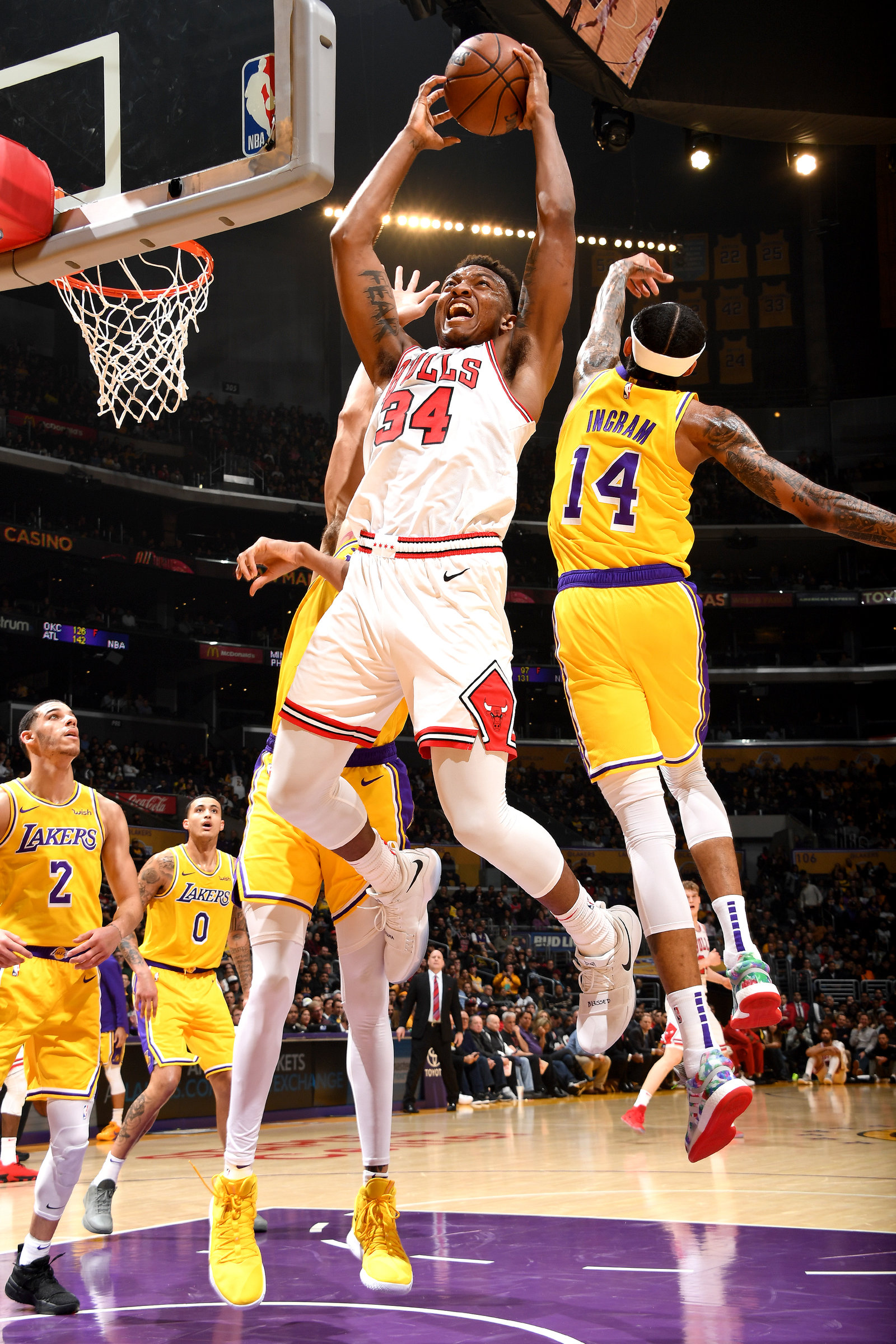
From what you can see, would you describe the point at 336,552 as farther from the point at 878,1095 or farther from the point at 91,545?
the point at 91,545

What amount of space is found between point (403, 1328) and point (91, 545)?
2427 cm

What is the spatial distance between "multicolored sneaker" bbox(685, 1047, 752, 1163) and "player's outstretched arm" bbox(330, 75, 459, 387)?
261 cm

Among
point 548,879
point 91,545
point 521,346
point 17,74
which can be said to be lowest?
point 548,879

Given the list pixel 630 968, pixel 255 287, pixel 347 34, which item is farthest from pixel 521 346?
pixel 255 287

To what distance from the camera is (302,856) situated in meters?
4.59

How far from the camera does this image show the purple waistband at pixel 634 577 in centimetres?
466

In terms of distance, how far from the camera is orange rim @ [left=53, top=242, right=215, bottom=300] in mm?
7023

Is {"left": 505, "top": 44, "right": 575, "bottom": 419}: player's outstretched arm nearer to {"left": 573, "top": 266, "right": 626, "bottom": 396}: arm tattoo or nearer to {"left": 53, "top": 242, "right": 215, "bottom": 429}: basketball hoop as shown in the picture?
{"left": 573, "top": 266, "right": 626, "bottom": 396}: arm tattoo

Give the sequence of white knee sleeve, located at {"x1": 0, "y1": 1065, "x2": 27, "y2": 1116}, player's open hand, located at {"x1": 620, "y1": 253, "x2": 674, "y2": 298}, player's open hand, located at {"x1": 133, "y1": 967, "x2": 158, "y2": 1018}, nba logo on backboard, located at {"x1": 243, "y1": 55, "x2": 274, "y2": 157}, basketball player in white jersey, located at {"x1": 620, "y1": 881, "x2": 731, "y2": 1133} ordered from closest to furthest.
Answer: nba logo on backboard, located at {"x1": 243, "y1": 55, "x2": 274, "y2": 157} → player's open hand, located at {"x1": 620, "y1": 253, "x2": 674, "y2": 298} → player's open hand, located at {"x1": 133, "y1": 967, "x2": 158, "y2": 1018} → basketball player in white jersey, located at {"x1": 620, "y1": 881, "x2": 731, "y2": 1133} → white knee sleeve, located at {"x1": 0, "y1": 1065, "x2": 27, "y2": 1116}

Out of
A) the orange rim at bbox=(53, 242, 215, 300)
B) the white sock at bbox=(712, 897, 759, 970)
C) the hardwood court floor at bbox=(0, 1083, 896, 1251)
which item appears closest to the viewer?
the white sock at bbox=(712, 897, 759, 970)

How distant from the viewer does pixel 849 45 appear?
29.8 ft

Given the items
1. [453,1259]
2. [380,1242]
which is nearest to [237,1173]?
[380,1242]

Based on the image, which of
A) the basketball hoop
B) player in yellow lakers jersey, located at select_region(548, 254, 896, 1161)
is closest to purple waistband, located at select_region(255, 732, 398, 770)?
player in yellow lakers jersey, located at select_region(548, 254, 896, 1161)

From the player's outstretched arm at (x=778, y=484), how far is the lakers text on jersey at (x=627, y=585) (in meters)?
0.12
